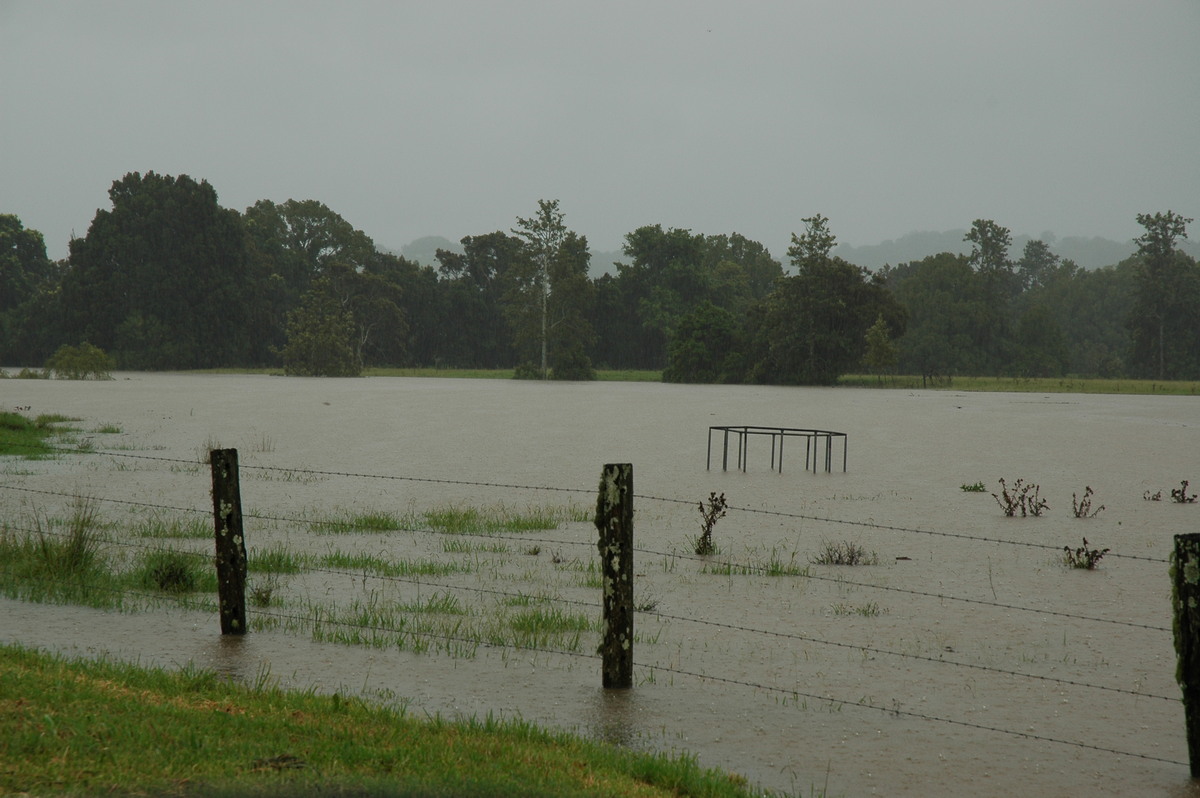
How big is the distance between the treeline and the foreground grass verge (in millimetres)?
70931

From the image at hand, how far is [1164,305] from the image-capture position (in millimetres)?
94125

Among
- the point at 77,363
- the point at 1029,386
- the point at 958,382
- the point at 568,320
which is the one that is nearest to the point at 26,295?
the point at 77,363

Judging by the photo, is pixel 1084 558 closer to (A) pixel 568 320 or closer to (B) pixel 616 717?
(B) pixel 616 717

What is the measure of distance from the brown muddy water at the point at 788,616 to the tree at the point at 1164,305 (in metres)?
79.8

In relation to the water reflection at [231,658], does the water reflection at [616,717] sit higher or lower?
lower

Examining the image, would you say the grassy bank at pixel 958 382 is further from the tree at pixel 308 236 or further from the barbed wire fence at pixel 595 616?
the barbed wire fence at pixel 595 616

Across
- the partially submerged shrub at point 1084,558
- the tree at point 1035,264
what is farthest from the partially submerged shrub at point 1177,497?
the tree at point 1035,264

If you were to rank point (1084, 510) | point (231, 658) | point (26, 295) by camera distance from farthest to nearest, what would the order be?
point (26, 295), point (1084, 510), point (231, 658)

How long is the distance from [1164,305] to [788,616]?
9743 centimetres

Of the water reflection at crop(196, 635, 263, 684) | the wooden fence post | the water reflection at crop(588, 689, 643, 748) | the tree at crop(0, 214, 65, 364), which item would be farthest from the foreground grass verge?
the tree at crop(0, 214, 65, 364)

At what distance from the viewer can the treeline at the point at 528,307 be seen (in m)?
81.9

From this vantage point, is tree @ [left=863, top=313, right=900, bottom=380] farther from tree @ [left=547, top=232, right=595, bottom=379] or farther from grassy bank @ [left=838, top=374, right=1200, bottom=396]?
tree @ [left=547, top=232, right=595, bottom=379]

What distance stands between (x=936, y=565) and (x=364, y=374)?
8466 cm

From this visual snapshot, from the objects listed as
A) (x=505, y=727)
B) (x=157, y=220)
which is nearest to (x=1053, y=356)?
(x=157, y=220)
